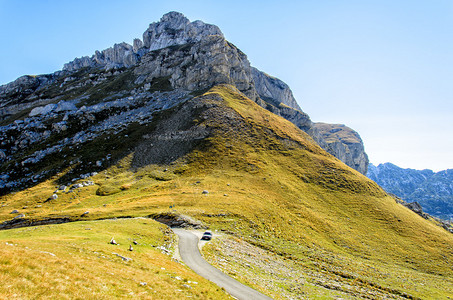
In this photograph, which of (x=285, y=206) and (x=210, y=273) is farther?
(x=285, y=206)

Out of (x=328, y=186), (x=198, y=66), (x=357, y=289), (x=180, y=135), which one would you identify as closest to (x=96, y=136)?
(x=180, y=135)

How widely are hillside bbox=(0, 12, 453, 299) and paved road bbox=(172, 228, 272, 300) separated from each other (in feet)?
5.51

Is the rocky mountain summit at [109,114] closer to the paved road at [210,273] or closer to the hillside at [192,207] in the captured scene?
the hillside at [192,207]

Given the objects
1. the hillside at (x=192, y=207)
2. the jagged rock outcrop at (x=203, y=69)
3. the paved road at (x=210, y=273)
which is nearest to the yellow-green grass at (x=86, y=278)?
the hillside at (x=192, y=207)

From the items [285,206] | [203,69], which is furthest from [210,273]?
[203,69]

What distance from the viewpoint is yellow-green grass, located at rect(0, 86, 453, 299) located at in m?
45.9

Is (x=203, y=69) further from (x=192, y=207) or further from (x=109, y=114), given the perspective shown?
(x=192, y=207)

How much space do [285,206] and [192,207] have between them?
96.0 ft

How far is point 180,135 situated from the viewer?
111312 millimetres

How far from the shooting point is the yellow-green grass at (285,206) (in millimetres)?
45938

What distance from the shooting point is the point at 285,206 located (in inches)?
2749

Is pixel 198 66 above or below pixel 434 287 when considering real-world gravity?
above

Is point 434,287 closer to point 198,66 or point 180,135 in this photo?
point 180,135

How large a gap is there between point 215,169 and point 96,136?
2746 inches
